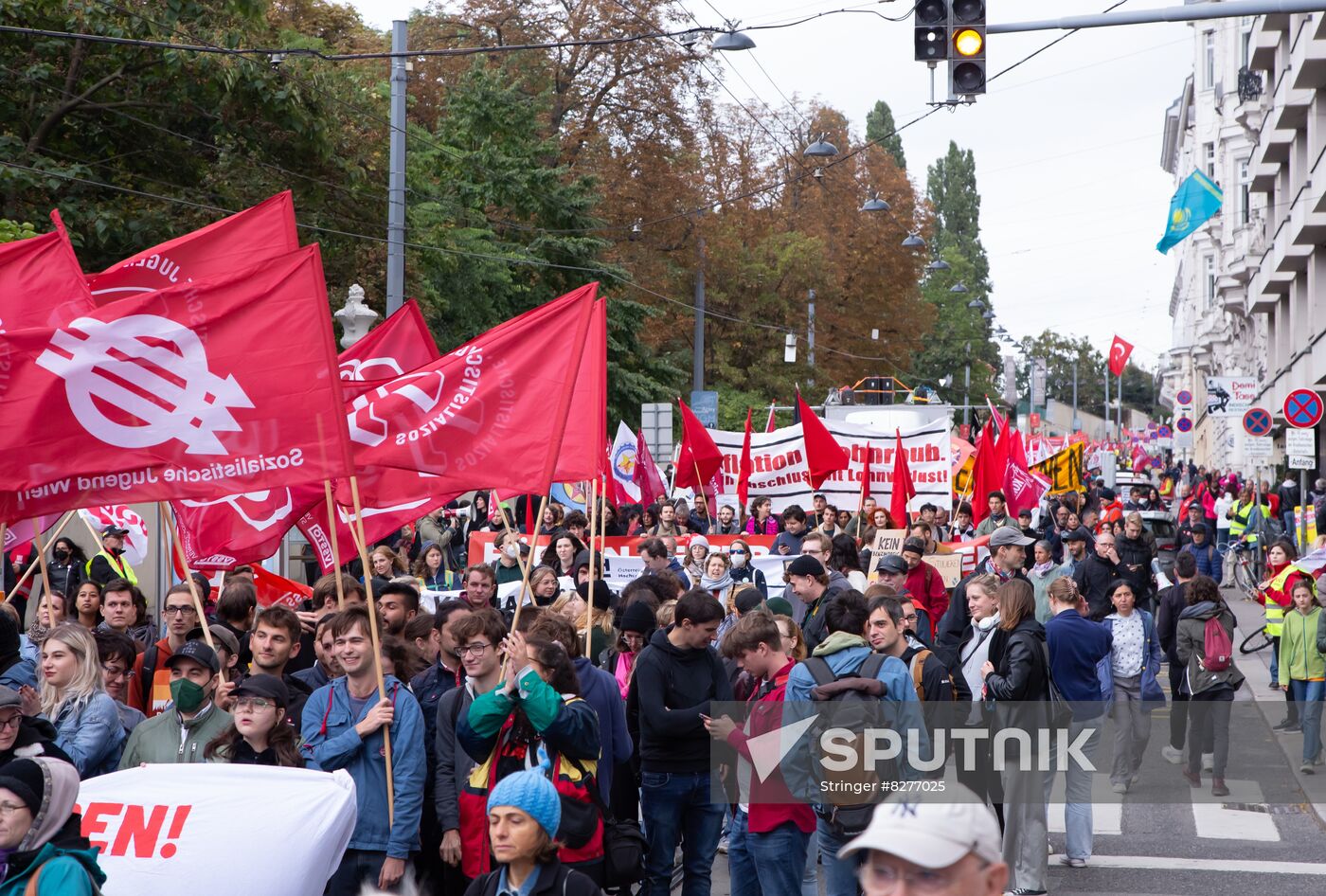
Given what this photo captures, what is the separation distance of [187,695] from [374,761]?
820 mm

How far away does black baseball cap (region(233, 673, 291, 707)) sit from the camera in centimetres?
619

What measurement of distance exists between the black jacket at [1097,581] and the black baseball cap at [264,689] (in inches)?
397

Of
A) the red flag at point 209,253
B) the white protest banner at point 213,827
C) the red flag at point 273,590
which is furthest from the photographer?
the red flag at point 273,590

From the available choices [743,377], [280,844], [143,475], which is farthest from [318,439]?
[743,377]

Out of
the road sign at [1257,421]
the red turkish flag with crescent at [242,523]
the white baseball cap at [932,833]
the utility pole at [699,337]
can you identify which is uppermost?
the utility pole at [699,337]

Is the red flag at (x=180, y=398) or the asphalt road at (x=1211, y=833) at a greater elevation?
the red flag at (x=180, y=398)

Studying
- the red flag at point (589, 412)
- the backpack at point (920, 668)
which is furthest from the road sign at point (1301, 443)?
the backpack at point (920, 668)

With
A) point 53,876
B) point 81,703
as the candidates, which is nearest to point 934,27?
point 81,703

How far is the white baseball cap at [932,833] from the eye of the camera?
293 cm

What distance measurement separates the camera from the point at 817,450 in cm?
1955

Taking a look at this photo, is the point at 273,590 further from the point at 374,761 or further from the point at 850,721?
the point at 850,721

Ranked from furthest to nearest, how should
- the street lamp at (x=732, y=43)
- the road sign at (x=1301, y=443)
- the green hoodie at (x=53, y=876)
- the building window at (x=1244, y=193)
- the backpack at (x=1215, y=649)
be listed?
the building window at (x=1244, y=193)
the road sign at (x=1301, y=443)
the street lamp at (x=732, y=43)
the backpack at (x=1215, y=649)
the green hoodie at (x=53, y=876)

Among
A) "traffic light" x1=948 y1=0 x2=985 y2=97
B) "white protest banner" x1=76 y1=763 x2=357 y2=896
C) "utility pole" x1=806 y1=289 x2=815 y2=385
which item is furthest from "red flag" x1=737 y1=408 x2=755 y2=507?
"utility pole" x1=806 y1=289 x2=815 y2=385

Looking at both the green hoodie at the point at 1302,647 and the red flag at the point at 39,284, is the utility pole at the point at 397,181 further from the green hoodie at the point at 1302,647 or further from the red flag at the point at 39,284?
the red flag at the point at 39,284
